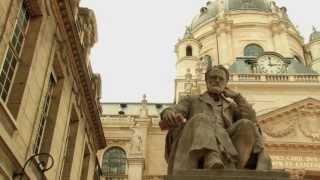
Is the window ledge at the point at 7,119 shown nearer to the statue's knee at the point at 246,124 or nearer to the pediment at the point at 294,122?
the statue's knee at the point at 246,124

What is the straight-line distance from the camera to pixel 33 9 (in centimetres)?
1270

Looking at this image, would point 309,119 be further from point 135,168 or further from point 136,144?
point 136,144

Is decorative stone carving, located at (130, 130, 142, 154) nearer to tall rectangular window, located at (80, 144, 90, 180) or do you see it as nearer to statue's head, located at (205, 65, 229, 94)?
tall rectangular window, located at (80, 144, 90, 180)

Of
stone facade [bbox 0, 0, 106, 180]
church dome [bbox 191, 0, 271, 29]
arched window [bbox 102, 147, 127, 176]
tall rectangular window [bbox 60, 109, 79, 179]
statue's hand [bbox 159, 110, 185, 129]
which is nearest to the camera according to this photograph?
statue's hand [bbox 159, 110, 185, 129]

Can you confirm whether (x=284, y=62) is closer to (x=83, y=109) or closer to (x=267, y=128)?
(x=267, y=128)

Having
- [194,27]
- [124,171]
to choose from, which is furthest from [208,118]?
[194,27]

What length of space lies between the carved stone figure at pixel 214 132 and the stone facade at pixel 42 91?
523 cm

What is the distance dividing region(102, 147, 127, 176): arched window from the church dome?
24.3 m

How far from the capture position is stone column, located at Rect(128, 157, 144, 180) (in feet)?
119

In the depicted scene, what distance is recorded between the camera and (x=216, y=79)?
259 inches

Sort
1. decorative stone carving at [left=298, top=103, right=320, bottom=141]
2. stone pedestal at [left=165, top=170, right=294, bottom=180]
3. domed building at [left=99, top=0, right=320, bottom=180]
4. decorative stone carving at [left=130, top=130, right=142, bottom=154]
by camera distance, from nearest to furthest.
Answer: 1. stone pedestal at [left=165, top=170, right=294, bottom=180]
2. domed building at [left=99, top=0, right=320, bottom=180]
3. decorative stone carving at [left=298, top=103, right=320, bottom=141]
4. decorative stone carving at [left=130, top=130, right=142, bottom=154]

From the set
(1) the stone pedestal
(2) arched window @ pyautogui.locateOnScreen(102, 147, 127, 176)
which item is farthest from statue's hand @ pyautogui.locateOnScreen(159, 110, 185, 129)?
(2) arched window @ pyautogui.locateOnScreen(102, 147, 127, 176)

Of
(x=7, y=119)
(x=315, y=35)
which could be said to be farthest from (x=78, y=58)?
(x=315, y=35)

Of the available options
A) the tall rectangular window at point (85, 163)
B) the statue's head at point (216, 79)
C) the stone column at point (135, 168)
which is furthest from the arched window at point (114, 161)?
the statue's head at point (216, 79)
